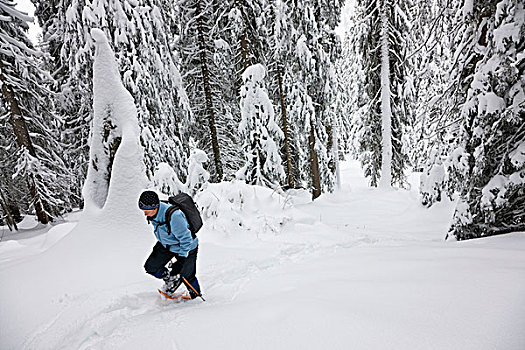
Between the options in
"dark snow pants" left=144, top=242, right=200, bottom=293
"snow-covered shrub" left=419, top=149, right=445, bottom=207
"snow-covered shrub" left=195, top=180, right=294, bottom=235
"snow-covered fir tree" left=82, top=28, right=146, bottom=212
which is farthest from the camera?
"snow-covered shrub" left=419, top=149, right=445, bottom=207

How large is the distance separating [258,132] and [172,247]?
7609 mm

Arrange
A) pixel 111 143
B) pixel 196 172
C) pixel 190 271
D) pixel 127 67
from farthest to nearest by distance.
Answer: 1. pixel 127 67
2. pixel 196 172
3. pixel 111 143
4. pixel 190 271

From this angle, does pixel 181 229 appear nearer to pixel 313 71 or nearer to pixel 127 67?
pixel 127 67

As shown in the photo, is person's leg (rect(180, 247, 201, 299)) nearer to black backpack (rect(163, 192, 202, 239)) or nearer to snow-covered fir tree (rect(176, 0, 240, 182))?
black backpack (rect(163, 192, 202, 239))

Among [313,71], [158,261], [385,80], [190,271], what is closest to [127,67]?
[313,71]

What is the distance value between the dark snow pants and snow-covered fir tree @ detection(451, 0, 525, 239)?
485cm

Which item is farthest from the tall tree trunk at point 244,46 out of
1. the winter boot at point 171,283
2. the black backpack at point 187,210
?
the winter boot at point 171,283

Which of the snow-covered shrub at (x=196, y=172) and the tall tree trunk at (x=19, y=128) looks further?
the tall tree trunk at (x=19, y=128)

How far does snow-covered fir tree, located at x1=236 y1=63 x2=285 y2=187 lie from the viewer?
10.5m

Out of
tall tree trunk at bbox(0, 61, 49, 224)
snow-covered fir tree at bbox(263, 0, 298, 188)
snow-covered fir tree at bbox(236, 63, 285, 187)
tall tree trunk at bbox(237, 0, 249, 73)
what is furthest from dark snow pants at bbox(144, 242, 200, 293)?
tall tree trunk at bbox(0, 61, 49, 224)

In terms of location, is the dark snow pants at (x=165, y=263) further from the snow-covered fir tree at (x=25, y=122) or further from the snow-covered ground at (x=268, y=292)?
the snow-covered fir tree at (x=25, y=122)

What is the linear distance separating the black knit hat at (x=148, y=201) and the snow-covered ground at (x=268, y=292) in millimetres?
1414

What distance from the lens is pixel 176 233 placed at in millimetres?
3625

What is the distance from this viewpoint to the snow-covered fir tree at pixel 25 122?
10430mm
